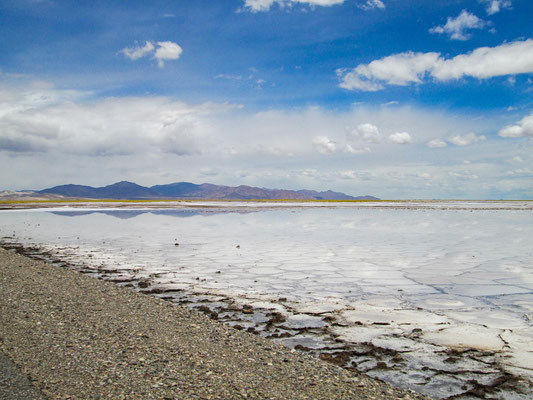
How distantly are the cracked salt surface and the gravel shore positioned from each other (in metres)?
0.57

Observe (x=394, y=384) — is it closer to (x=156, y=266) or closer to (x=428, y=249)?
(x=156, y=266)

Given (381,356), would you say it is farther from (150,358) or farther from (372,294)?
(372,294)

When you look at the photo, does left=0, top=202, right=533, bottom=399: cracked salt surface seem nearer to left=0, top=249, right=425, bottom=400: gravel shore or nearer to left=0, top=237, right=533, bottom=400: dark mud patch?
left=0, top=237, right=533, bottom=400: dark mud patch

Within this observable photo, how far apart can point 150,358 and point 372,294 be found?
4755 millimetres

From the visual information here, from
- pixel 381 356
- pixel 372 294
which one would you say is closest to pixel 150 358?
pixel 381 356

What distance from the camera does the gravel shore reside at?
12.6 ft

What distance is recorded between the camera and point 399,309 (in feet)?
22.9

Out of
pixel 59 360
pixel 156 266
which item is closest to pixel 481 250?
pixel 156 266

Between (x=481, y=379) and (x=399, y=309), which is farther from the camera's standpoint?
(x=399, y=309)

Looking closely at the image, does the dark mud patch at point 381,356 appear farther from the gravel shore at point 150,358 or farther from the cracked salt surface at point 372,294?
the gravel shore at point 150,358

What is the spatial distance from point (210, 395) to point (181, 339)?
1.58m

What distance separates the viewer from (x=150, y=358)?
449 centimetres

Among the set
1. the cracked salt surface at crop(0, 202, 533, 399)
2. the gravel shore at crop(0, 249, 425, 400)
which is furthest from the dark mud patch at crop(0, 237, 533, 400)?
the gravel shore at crop(0, 249, 425, 400)

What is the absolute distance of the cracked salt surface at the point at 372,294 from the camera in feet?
15.6
